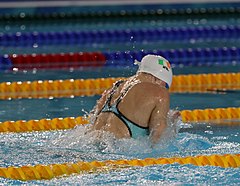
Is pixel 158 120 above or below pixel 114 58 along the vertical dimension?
below

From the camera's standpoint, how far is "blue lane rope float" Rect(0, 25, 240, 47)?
997cm

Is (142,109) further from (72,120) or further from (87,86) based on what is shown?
(87,86)

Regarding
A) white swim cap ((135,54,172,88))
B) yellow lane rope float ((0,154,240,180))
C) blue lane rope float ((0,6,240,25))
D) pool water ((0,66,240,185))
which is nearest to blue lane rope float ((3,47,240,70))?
pool water ((0,66,240,185))

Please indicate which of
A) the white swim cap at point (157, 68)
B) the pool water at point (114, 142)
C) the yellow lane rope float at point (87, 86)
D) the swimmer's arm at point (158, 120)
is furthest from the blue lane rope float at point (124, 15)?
the swimmer's arm at point (158, 120)

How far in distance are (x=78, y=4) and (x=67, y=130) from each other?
24.1 ft

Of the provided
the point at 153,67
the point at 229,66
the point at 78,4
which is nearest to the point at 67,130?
the point at 153,67

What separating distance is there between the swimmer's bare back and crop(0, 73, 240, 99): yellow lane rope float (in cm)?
233

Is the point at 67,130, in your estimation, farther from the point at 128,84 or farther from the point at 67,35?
the point at 67,35

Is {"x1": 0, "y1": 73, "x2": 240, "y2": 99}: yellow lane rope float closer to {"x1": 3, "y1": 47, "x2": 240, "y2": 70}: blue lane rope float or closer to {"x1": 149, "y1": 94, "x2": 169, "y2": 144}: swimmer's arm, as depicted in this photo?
{"x1": 3, "y1": 47, "x2": 240, "y2": 70}: blue lane rope float

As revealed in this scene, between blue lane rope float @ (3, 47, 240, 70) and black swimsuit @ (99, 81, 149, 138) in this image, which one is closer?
black swimsuit @ (99, 81, 149, 138)

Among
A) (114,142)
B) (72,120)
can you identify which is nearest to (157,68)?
(114,142)

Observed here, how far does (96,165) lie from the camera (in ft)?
14.4

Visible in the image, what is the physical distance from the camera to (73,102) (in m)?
6.81

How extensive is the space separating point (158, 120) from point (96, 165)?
1.94ft
